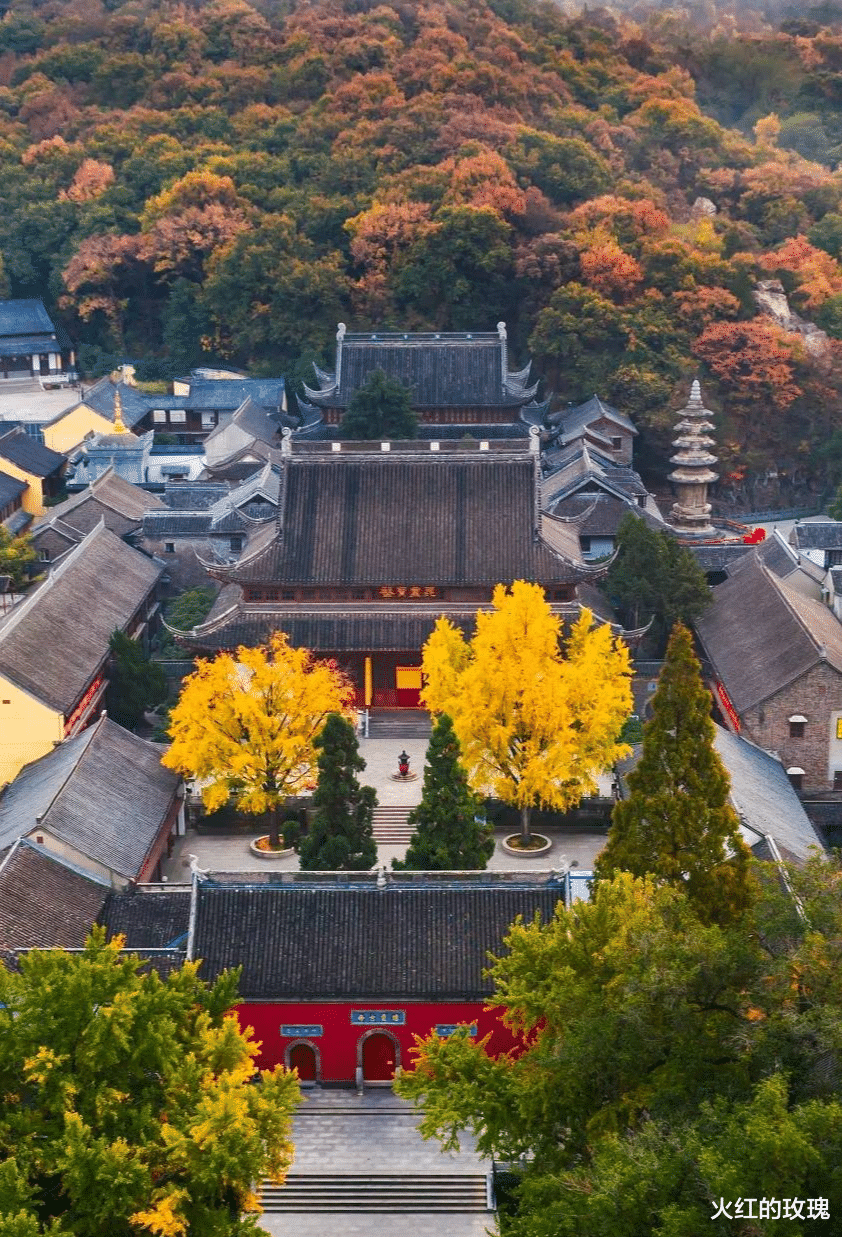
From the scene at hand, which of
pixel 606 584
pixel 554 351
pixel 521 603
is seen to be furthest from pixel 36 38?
pixel 521 603

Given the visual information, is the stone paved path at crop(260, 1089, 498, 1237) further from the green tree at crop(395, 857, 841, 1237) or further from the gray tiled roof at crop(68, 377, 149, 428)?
the gray tiled roof at crop(68, 377, 149, 428)

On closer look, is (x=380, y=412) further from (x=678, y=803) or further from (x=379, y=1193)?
(x=379, y=1193)

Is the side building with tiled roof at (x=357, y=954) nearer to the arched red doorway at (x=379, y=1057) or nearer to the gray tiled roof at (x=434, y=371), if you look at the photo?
the arched red doorway at (x=379, y=1057)

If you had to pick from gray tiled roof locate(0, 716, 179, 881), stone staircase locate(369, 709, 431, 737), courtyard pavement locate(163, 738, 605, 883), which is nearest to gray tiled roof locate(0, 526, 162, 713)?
gray tiled roof locate(0, 716, 179, 881)

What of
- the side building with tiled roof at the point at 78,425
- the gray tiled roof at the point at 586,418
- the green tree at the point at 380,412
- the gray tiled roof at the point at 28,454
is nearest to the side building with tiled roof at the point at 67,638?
the green tree at the point at 380,412

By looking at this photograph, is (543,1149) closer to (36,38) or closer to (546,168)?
(546,168)

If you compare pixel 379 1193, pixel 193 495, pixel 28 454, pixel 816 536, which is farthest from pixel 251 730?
pixel 28 454

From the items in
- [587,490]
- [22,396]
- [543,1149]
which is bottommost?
[22,396]
